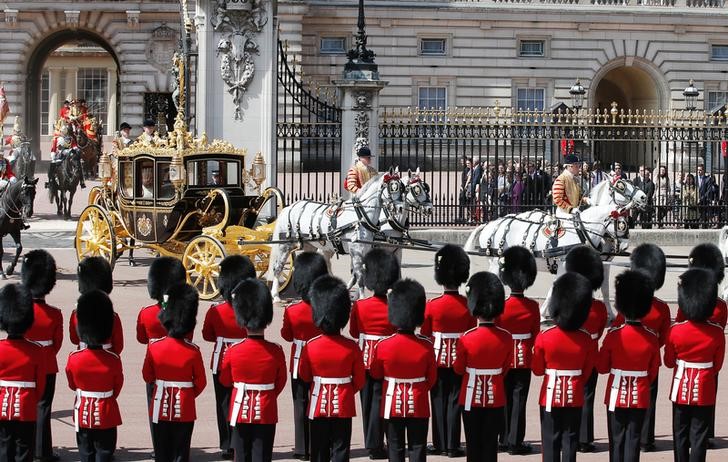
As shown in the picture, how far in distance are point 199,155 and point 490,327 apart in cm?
783

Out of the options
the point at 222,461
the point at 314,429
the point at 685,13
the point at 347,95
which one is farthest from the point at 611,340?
the point at 685,13

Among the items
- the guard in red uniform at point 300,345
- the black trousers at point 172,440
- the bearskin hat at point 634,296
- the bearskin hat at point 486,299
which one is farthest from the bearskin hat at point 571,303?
the black trousers at point 172,440

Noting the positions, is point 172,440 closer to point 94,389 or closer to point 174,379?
point 174,379

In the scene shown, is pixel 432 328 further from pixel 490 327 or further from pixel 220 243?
pixel 220 243

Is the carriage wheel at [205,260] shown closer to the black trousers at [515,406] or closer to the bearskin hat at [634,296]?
the black trousers at [515,406]

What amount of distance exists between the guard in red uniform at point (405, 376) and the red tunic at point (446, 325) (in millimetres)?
749

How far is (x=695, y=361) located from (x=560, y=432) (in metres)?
0.91

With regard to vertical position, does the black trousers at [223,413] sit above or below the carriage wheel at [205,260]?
below

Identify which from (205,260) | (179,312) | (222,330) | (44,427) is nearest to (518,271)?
(222,330)

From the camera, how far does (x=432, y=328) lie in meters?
9.31

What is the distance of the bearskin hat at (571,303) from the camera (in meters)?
8.49

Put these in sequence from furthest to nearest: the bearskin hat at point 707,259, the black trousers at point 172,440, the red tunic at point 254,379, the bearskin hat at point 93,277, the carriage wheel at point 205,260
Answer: the carriage wheel at point 205,260 → the bearskin hat at point 707,259 → the bearskin hat at point 93,277 → the black trousers at point 172,440 → the red tunic at point 254,379

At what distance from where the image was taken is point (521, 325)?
30.6 ft

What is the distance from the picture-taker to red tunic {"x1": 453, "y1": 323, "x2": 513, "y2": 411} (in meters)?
8.58
